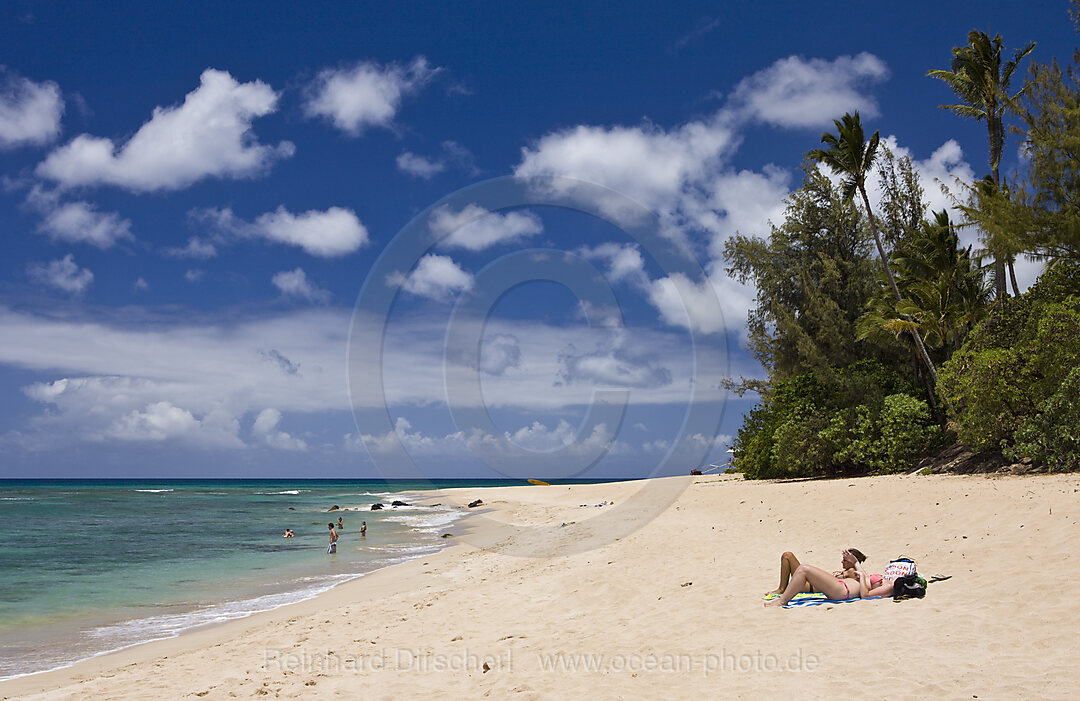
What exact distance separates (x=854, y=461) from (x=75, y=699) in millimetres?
23201

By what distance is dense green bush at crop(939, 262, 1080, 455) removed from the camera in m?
16.2

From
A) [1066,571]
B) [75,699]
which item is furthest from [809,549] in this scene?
[75,699]

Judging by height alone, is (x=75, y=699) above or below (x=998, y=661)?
below

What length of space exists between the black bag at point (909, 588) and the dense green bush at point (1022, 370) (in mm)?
10578

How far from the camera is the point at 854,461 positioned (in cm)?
2358

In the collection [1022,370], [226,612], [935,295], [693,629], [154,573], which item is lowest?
A: [154,573]

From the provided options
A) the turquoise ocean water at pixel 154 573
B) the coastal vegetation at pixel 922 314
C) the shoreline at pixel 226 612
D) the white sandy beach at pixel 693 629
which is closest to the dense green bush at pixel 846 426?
the coastal vegetation at pixel 922 314

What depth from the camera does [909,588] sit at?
8.17 meters

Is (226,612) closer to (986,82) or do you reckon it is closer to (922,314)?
(922,314)

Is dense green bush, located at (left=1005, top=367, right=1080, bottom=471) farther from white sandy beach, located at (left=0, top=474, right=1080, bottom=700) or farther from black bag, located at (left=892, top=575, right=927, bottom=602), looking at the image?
black bag, located at (left=892, top=575, right=927, bottom=602)

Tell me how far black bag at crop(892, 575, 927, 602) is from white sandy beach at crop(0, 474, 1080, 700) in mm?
220

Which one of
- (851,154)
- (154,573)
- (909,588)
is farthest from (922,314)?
(154,573)

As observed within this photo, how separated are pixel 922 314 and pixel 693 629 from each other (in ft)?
59.1

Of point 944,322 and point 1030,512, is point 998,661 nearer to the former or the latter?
point 1030,512
